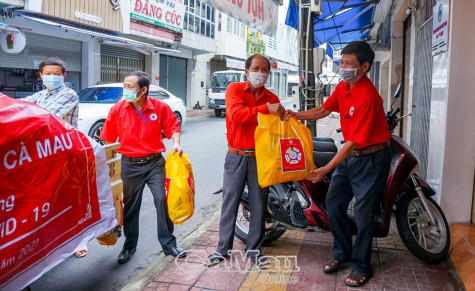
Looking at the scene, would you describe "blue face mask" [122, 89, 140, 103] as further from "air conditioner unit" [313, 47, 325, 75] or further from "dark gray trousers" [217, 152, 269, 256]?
"air conditioner unit" [313, 47, 325, 75]

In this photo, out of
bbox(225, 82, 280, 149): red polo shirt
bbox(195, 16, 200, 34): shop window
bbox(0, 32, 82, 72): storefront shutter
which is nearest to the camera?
bbox(225, 82, 280, 149): red polo shirt

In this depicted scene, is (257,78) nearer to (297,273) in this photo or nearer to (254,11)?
(297,273)

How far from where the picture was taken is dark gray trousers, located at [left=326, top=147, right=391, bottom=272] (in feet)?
10.9

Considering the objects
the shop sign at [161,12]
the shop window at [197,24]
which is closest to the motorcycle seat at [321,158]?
the shop sign at [161,12]

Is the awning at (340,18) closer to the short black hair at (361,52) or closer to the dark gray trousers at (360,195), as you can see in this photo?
the short black hair at (361,52)

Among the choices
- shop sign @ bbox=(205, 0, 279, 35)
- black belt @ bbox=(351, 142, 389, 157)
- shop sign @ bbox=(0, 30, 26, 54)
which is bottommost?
black belt @ bbox=(351, 142, 389, 157)

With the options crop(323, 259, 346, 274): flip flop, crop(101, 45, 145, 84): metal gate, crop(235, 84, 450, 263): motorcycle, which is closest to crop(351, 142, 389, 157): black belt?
crop(235, 84, 450, 263): motorcycle

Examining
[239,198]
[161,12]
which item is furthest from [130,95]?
[161,12]

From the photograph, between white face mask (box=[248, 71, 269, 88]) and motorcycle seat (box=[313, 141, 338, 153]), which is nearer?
white face mask (box=[248, 71, 269, 88])

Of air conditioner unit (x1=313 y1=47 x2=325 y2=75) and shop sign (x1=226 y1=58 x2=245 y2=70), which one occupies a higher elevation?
shop sign (x1=226 y1=58 x2=245 y2=70)

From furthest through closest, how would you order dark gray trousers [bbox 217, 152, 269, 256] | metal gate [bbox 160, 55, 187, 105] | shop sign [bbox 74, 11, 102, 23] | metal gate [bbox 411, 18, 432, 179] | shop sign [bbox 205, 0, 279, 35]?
metal gate [bbox 160, 55, 187, 105] < shop sign [bbox 74, 11, 102, 23] < metal gate [bbox 411, 18, 432, 179] < shop sign [bbox 205, 0, 279, 35] < dark gray trousers [bbox 217, 152, 269, 256]

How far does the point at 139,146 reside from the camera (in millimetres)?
3795

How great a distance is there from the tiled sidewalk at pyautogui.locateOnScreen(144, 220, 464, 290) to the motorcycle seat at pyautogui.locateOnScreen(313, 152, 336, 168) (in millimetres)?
840

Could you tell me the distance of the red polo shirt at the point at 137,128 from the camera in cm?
379
